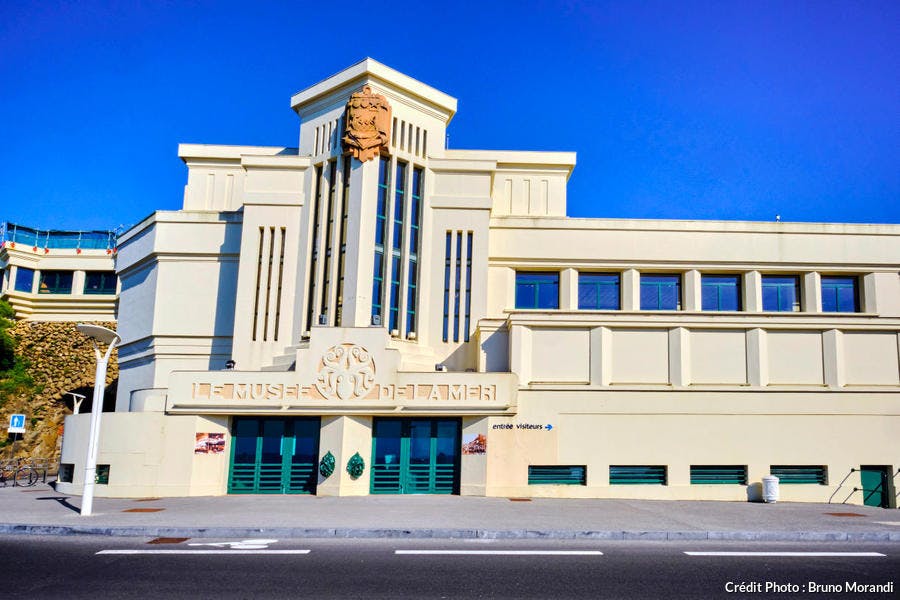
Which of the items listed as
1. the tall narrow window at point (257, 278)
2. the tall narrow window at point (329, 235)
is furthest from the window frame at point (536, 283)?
the tall narrow window at point (257, 278)

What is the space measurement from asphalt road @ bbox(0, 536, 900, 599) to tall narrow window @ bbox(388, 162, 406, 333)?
1420 cm

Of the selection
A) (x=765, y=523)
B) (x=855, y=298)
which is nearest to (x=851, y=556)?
(x=765, y=523)

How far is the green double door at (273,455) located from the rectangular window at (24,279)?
25494 millimetres

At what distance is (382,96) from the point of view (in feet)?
91.1

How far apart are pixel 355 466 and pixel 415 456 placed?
6.51 feet

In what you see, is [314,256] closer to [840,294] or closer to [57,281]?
[840,294]

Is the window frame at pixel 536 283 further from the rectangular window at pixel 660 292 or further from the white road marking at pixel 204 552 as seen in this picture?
the white road marking at pixel 204 552

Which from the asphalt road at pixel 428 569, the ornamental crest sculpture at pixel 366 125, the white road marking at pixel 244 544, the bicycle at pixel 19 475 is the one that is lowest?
the bicycle at pixel 19 475

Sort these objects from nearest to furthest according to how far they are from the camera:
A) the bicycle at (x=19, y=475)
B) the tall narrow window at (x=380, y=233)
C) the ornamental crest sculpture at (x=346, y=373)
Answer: the ornamental crest sculpture at (x=346, y=373) → the tall narrow window at (x=380, y=233) → the bicycle at (x=19, y=475)

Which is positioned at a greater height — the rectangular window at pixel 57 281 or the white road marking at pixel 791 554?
the rectangular window at pixel 57 281

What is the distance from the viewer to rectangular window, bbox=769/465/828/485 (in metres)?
23.9

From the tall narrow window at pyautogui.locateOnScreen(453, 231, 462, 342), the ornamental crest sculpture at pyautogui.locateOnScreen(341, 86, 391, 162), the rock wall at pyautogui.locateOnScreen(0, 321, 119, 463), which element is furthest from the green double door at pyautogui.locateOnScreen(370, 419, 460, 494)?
the rock wall at pyautogui.locateOnScreen(0, 321, 119, 463)

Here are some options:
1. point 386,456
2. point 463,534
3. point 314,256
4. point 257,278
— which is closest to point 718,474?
point 386,456

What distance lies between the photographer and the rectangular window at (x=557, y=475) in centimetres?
2362
